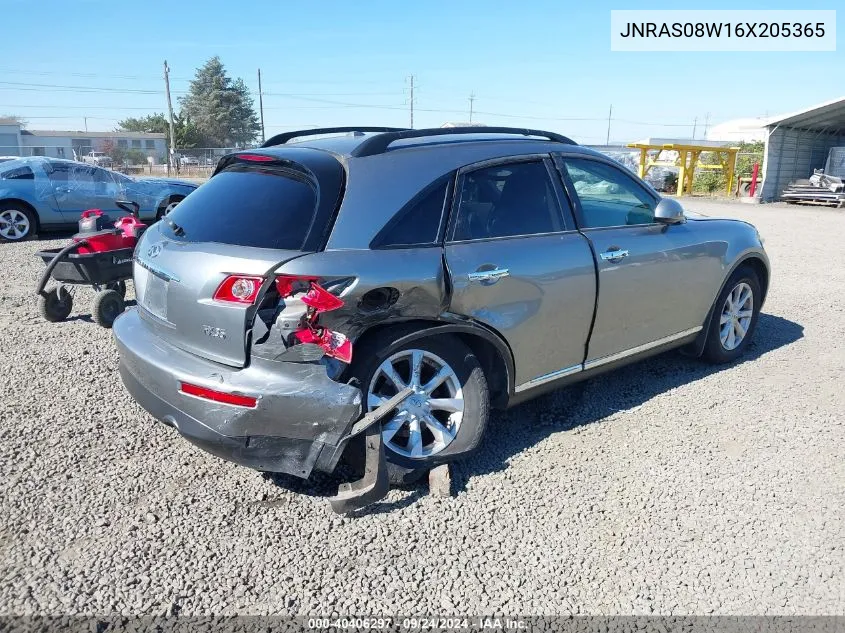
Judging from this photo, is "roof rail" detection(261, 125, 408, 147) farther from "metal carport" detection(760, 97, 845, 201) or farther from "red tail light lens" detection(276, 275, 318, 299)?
"metal carport" detection(760, 97, 845, 201)

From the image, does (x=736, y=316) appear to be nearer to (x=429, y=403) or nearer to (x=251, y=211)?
(x=429, y=403)

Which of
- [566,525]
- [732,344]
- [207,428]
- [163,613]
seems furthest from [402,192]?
[732,344]

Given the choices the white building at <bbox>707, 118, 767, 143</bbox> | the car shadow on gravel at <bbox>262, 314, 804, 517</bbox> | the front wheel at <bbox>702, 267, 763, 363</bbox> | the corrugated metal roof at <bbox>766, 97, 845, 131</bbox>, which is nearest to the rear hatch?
the car shadow on gravel at <bbox>262, 314, 804, 517</bbox>

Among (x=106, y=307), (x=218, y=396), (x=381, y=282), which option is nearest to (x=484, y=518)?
(x=381, y=282)

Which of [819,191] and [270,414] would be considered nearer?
[270,414]

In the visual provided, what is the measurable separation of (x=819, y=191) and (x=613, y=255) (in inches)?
907

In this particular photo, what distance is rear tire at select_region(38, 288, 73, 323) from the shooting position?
6246mm

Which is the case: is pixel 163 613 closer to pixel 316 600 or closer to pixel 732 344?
pixel 316 600

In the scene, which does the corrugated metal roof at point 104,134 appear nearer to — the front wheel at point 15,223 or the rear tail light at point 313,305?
the front wheel at point 15,223

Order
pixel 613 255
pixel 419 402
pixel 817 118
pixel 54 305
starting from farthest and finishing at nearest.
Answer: pixel 817 118
pixel 54 305
pixel 613 255
pixel 419 402

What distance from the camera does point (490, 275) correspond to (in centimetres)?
339

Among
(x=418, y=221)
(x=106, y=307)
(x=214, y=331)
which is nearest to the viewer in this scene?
(x=214, y=331)

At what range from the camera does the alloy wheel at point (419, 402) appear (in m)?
3.25

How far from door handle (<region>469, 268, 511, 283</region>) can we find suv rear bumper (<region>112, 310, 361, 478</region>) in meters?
0.90
